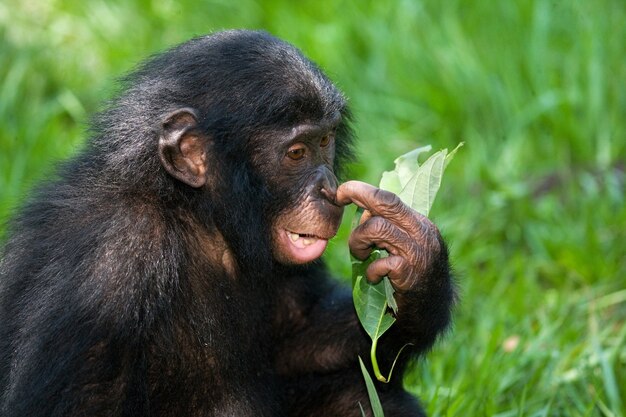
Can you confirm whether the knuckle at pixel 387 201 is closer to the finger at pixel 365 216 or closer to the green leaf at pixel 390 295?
the finger at pixel 365 216

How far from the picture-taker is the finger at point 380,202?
462 cm

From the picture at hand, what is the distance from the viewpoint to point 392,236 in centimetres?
467

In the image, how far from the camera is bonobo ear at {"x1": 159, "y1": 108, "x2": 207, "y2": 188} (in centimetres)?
468

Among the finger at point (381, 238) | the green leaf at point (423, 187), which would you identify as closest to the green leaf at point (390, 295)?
the finger at point (381, 238)

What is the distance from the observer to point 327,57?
901 centimetres

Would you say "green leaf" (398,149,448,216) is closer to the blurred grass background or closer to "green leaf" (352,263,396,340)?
"green leaf" (352,263,396,340)

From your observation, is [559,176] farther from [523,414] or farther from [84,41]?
[84,41]

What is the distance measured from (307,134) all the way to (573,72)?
4.22 metres

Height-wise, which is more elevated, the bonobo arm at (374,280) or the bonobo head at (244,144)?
the bonobo head at (244,144)

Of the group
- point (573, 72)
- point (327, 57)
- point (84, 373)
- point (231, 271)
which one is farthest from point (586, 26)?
point (84, 373)

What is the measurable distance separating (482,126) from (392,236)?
13.0 ft

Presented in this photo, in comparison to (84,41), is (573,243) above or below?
Answer: below

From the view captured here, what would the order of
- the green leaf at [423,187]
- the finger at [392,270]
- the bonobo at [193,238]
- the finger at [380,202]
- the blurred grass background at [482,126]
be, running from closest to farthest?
the bonobo at [193,238] → the finger at [380,202] → the finger at [392,270] → the green leaf at [423,187] → the blurred grass background at [482,126]

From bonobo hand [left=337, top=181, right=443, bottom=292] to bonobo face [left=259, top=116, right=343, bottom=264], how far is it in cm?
11
